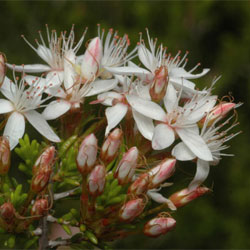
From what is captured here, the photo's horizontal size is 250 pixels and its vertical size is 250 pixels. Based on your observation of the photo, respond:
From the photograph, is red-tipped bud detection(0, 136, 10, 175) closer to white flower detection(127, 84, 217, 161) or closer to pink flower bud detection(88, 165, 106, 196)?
pink flower bud detection(88, 165, 106, 196)

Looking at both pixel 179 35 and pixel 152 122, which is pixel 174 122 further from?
pixel 179 35

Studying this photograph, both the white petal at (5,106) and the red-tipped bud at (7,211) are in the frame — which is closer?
the red-tipped bud at (7,211)

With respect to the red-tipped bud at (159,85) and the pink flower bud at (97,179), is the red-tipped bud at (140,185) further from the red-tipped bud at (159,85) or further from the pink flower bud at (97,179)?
the red-tipped bud at (159,85)

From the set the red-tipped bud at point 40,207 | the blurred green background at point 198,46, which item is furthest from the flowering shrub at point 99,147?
A: the blurred green background at point 198,46

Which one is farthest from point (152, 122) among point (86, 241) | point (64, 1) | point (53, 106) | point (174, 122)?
point (64, 1)

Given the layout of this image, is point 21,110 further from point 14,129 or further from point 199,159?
point 199,159

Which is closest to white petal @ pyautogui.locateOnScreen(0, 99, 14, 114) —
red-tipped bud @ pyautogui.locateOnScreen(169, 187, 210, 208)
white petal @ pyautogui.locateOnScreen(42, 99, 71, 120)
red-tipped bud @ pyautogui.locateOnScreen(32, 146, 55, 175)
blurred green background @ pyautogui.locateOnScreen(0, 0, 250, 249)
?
white petal @ pyautogui.locateOnScreen(42, 99, 71, 120)
